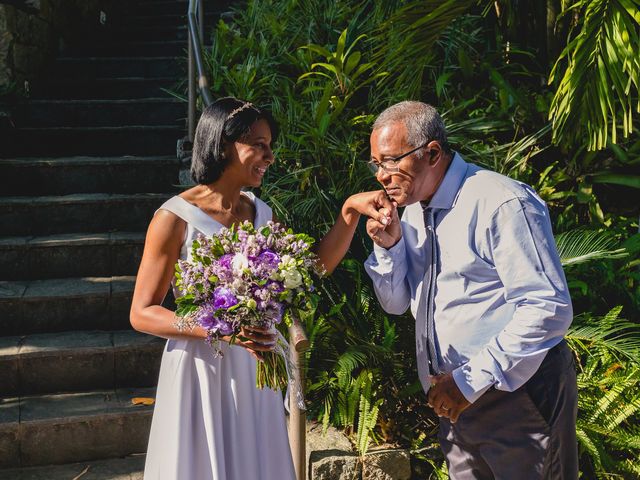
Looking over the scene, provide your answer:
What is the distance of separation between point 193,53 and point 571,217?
304 centimetres

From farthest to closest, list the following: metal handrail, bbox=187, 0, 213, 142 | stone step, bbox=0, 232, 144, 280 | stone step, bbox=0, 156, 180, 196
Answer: stone step, bbox=0, 156, 180, 196, stone step, bbox=0, 232, 144, 280, metal handrail, bbox=187, 0, 213, 142

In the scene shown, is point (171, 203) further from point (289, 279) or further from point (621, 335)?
point (621, 335)

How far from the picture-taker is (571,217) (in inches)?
219

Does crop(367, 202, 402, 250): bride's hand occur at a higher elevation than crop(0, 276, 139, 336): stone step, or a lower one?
higher

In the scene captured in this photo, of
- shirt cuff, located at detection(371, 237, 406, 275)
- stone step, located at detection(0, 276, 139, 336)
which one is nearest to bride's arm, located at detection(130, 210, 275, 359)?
shirt cuff, located at detection(371, 237, 406, 275)

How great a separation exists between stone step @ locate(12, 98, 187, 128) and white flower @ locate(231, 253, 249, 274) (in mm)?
4428

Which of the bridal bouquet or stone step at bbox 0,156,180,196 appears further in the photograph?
stone step at bbox 0,156,180,196

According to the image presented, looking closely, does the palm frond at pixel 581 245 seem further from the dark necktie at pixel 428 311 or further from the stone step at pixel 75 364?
the stone step at pixel 75 364

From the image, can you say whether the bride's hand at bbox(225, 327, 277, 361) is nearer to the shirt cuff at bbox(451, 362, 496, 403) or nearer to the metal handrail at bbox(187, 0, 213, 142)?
the shirt cuff at bbox(451, 362, 496, 403)

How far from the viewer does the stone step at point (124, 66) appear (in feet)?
24.1

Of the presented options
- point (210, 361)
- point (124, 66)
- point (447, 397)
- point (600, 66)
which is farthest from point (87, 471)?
point (124, 66)

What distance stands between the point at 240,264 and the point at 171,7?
7.26 meters

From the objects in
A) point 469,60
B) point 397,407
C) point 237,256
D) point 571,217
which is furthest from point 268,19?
point 237,256

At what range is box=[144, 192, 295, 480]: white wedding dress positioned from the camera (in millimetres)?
2762
